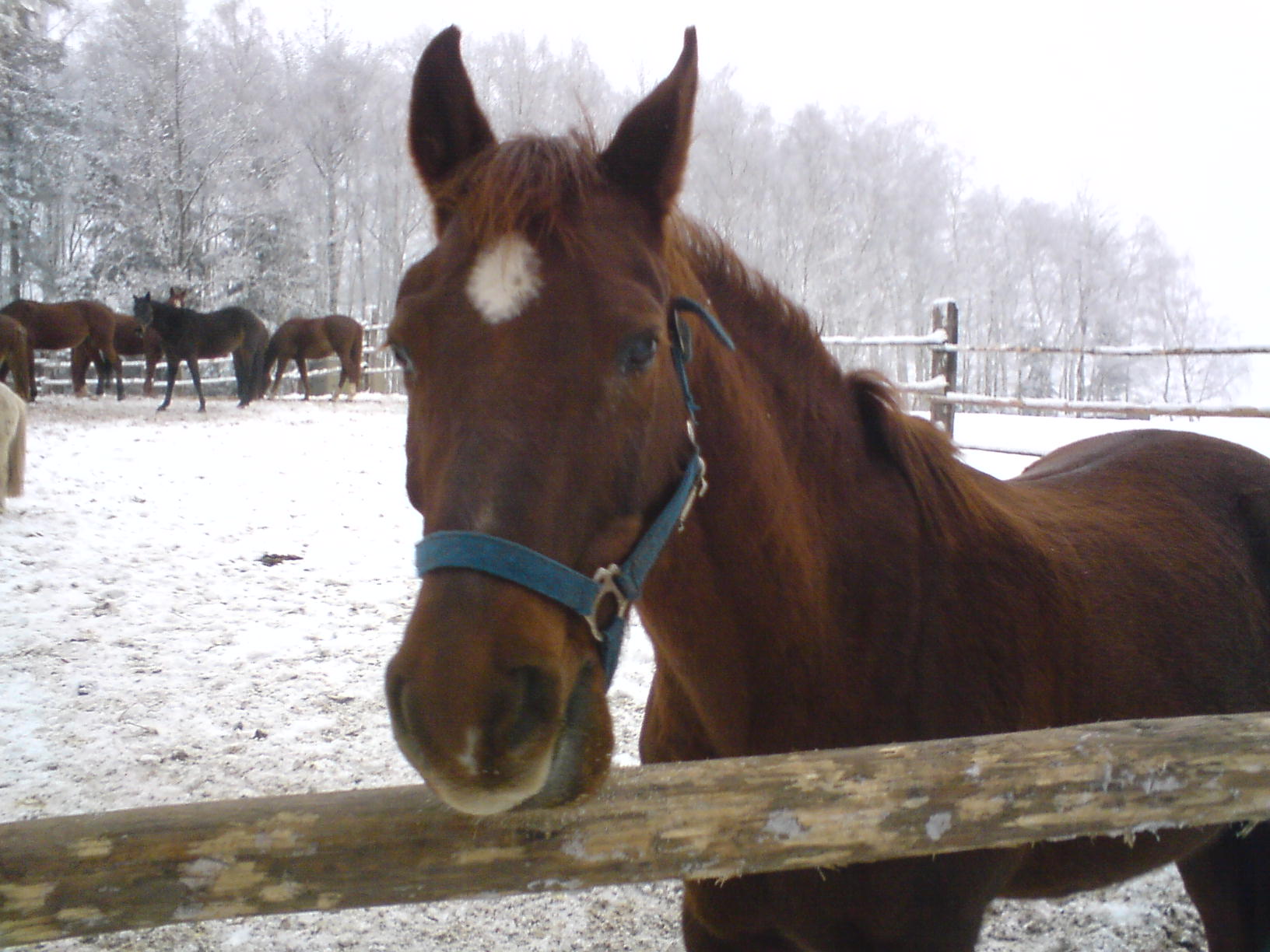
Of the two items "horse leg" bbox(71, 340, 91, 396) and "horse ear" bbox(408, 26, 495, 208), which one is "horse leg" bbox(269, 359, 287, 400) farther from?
"horse ear" bbox(408, 26, 495, 208)

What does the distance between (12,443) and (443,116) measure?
24.7 feet

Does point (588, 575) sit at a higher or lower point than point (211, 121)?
lower

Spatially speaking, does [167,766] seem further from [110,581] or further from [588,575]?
[588,575]

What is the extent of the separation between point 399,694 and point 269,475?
28.3 ft

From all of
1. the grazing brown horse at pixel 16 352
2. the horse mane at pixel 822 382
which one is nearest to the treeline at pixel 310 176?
the grazing brown horse at pixel 16 352

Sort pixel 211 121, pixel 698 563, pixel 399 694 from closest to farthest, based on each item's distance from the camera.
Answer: pixel 399 694
pixel 698 563
pixel 211 121

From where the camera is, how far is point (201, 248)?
78.8ft

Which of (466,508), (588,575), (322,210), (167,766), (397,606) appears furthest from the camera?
(322,210)

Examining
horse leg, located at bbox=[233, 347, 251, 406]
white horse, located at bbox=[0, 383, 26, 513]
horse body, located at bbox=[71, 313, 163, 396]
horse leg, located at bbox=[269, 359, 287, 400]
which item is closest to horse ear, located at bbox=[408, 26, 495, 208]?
white horse, located at bbox=[0, 383, 26, 513]

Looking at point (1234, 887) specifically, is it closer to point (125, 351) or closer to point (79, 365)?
point (79, 365)

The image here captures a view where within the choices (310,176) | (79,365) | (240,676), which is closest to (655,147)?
(240,676)

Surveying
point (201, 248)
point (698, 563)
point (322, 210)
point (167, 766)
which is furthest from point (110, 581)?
point (322, 210)

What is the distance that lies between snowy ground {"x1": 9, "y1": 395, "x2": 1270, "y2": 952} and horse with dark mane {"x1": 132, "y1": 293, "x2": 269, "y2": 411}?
23.7 feet

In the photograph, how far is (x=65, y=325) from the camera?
628 inches
